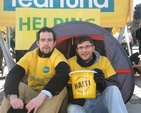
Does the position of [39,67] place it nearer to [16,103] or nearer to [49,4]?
[16,103]

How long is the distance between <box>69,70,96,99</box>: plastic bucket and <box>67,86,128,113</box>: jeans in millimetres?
118

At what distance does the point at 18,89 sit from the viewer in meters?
2.63

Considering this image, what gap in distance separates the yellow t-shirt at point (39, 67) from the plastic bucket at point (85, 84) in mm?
354

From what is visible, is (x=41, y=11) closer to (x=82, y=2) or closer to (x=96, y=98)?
(x=82, y=2)

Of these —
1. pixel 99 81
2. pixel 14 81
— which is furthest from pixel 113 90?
pixel 14 81

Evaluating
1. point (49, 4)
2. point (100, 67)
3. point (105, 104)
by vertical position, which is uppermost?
point (49, 4)

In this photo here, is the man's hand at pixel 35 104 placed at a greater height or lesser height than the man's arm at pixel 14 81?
lesser

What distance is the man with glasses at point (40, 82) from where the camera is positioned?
96.3 inches

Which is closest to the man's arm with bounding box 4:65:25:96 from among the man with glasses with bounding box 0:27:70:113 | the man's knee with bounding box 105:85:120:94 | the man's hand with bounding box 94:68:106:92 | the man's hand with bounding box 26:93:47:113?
the man with glasses with bounding box 0:27:70:113

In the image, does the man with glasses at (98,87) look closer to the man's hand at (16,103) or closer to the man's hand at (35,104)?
the man's hand at (35,104)

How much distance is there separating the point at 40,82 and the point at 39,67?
16 cm

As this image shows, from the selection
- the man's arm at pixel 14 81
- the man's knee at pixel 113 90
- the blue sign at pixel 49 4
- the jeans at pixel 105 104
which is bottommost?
the jeans at pixel 105 104

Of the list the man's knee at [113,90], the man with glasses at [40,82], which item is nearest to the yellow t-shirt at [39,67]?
the man with glasses at [40,82]

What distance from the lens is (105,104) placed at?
2635mm
